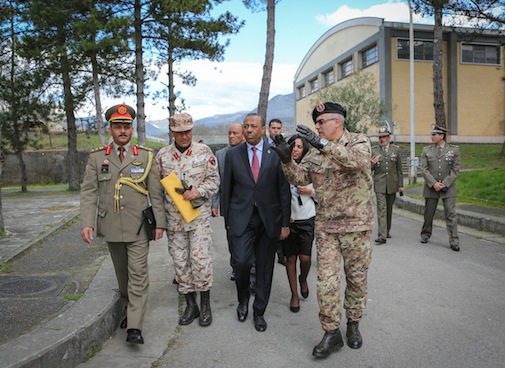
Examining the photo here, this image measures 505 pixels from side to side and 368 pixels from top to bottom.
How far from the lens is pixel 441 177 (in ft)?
24.6

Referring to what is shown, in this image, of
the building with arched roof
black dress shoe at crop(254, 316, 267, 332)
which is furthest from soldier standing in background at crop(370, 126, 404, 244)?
the building with arched roof

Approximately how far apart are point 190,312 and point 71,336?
1293mm

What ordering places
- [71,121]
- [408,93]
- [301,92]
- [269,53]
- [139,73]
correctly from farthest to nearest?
1. [301,92]
2. [408,93]
3. [71,121]
4. [269,53]
5. [139,73]

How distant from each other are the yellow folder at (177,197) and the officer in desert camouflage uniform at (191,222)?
62mm

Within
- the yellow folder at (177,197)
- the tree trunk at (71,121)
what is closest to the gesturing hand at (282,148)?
the yellow folder at (177,197)

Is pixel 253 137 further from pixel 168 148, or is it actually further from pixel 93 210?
pixel 93 210

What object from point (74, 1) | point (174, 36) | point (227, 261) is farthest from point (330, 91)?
point (227, 261)

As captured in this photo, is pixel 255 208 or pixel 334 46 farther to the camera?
pixel 334 46

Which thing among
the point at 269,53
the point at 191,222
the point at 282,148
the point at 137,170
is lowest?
the point at 191,222

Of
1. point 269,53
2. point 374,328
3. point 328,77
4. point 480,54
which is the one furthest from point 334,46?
point 374,328

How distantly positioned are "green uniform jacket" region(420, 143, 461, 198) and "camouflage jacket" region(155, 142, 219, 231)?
466 cm

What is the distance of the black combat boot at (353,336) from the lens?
12.1ft

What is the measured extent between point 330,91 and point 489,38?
16.1 metres

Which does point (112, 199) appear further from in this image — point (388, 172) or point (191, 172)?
point (388, 172)
